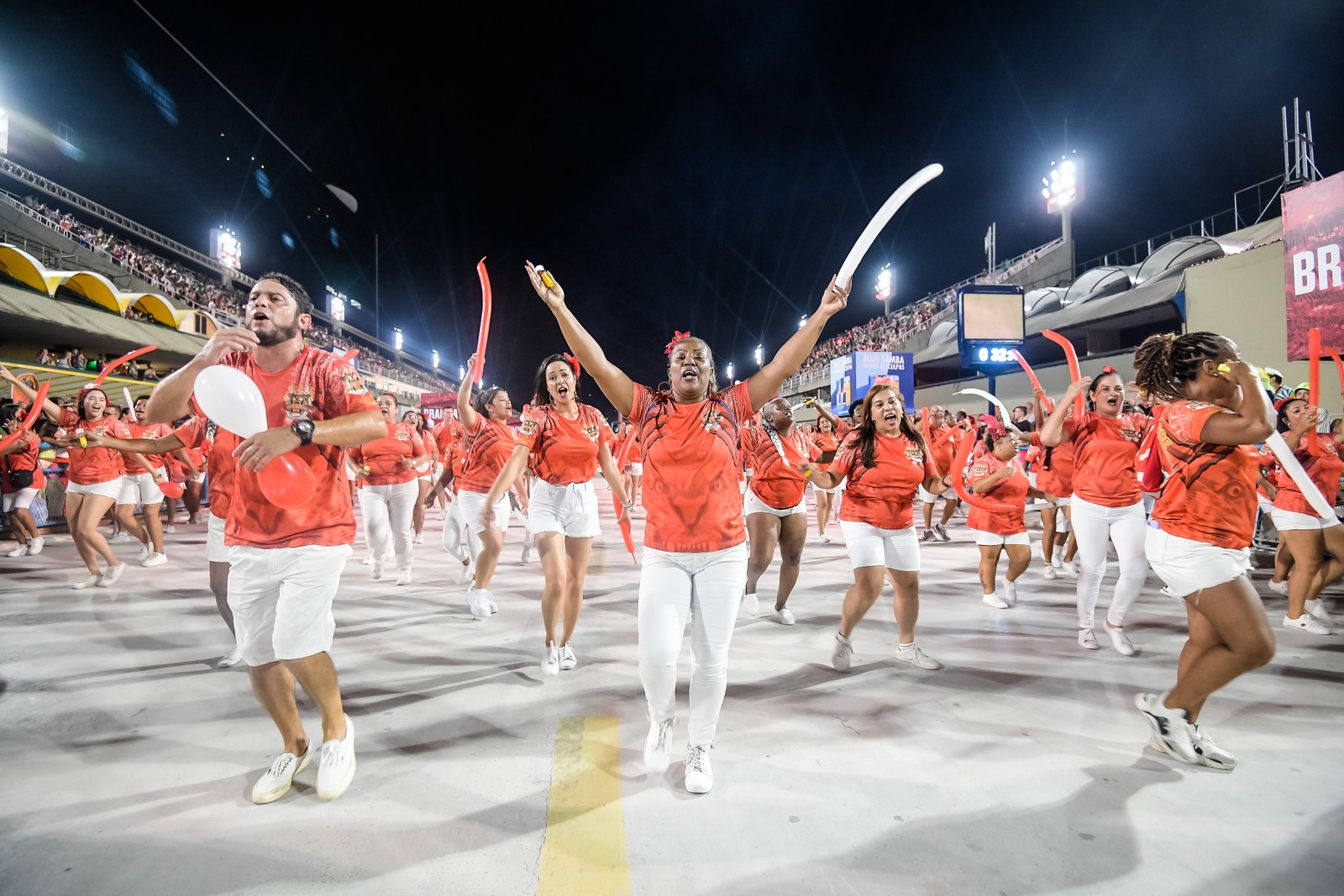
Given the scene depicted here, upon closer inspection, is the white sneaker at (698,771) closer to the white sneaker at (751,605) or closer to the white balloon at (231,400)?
the white balloon at (231,400)

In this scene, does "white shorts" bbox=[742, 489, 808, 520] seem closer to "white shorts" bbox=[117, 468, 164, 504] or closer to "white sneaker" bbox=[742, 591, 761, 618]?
"white sneaker" bbox=[742, 591, 761, 618]

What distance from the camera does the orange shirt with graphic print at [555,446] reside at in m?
4.62

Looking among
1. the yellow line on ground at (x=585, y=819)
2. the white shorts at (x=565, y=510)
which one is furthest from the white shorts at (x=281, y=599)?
the white shorts at (x=565, y=510)

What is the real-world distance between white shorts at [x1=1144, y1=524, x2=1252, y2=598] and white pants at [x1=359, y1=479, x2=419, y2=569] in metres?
6.66

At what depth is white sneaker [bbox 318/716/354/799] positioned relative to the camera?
8.95 ft

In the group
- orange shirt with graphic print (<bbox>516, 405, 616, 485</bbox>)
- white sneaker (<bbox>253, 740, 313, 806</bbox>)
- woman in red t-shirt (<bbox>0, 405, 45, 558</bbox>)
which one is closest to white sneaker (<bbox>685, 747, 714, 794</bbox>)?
white sneaker (<bbox>253, 740, 313, 806</bbox>)

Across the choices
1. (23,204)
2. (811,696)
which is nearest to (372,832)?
(811,696)

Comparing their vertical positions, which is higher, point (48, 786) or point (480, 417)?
point (480, 417)

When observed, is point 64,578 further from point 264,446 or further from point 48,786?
point 264,446

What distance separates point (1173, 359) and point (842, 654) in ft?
8.61

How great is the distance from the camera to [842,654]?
440cm

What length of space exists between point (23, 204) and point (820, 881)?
Result: 121ft

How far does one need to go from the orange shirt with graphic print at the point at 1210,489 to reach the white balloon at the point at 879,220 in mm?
1796

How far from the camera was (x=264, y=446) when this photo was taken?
241 cm
